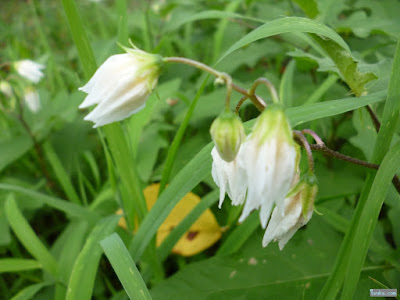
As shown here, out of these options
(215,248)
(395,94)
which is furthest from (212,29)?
(395,94)

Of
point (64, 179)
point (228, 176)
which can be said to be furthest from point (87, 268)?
point (64, 179)

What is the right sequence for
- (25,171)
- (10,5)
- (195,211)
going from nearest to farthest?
1. (195,211)
2. (25,171)
3. (10,5)

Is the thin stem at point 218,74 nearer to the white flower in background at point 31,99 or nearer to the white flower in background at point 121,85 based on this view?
the white flower in background at point 121,85

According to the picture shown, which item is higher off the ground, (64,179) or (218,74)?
(218,74)

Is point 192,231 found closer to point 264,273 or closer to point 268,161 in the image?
point 264,273

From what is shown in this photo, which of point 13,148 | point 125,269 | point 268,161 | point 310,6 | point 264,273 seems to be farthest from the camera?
point 13,148

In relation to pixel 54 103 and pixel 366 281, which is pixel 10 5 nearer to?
pixel 54 103

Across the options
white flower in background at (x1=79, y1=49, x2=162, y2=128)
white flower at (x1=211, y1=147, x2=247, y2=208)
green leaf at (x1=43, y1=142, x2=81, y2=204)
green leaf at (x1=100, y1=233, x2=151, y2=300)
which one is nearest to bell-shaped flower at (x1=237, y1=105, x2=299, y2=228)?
white flower at (x1=211, y1=147, x2=247, y2=208)
